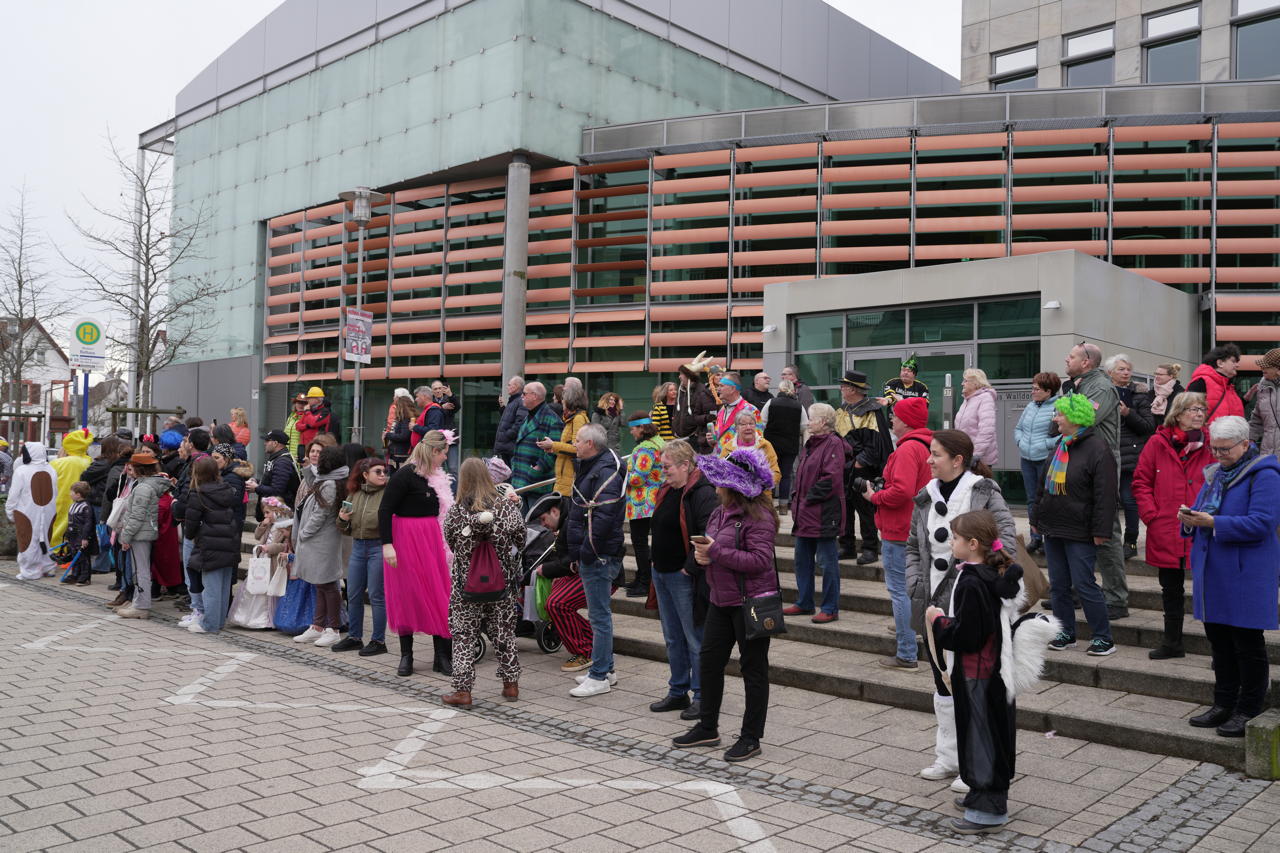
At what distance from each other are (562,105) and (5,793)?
1916 cm

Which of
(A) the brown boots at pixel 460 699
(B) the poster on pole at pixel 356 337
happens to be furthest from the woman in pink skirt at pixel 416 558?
(B) the poster on pole at pixel 356 337

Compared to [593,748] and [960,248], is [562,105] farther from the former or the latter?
[593,748]

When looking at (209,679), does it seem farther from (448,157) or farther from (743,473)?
(448,157)

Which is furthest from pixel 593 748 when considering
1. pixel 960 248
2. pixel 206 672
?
pixel 960 248

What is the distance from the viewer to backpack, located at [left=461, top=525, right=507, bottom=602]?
7262 millimetres

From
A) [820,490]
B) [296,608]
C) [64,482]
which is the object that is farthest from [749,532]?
[64,482]

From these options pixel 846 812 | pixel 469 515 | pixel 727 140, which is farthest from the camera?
pixel 727 140

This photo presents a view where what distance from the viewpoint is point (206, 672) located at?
326 inches

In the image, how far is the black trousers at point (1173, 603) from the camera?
680 centimetres

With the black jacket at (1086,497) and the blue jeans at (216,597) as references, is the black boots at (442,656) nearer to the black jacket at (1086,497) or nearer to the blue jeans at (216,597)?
the blue jeans at (216,597)

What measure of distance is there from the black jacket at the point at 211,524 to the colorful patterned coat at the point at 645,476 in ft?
13.6

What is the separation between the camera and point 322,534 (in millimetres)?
9570

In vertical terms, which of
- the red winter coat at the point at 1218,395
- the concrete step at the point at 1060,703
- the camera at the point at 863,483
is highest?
A: the red winter coat at the point at 1218,395

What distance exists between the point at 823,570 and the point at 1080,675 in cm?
225
